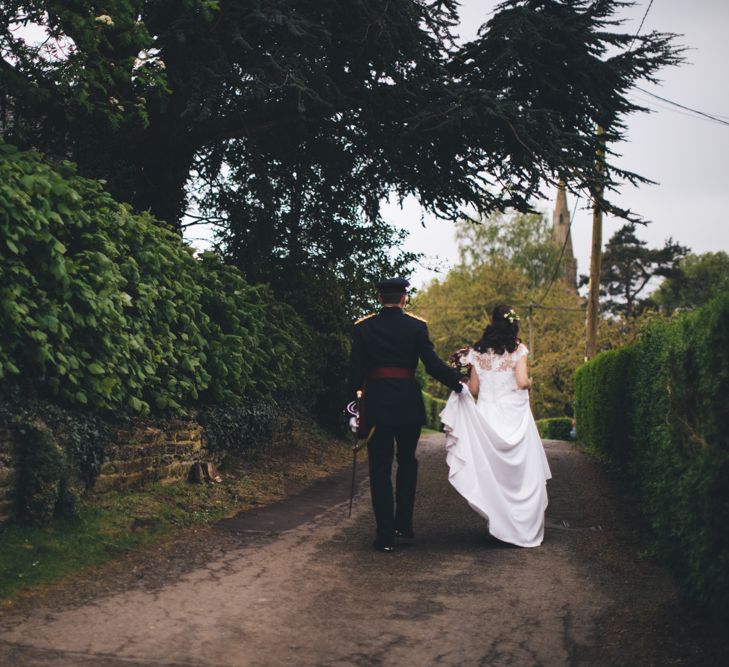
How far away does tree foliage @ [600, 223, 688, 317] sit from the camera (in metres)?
63.6

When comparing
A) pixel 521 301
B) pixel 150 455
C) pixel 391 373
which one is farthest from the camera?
pixel 521 301

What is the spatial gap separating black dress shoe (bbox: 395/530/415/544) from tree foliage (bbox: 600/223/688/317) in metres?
57.8

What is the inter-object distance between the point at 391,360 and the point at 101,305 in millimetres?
2544

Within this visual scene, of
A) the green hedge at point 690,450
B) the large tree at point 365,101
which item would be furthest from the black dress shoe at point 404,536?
the large tree at point 365,101

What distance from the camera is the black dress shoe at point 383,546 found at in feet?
23.8

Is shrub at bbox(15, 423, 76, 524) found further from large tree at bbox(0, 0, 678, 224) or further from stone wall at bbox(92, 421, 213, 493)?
large tree at bbox(0, 0, 678, 224)

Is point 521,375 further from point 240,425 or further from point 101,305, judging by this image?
point 240,425

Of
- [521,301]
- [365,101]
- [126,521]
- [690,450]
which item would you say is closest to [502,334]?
[690,450]

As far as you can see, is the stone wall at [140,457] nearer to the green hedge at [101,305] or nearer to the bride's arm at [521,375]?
the green hedge at [101,305]

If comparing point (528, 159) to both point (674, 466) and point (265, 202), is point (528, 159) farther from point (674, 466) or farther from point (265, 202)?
point (674, 466)

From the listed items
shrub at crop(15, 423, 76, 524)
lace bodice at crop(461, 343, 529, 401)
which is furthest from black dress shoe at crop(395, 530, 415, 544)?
shrub at crop(15, 423, 76, 524)

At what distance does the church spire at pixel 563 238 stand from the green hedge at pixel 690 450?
5515 cm

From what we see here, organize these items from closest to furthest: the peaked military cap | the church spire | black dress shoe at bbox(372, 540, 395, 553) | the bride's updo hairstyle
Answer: black dress shoe at bbox(372, 540, 395, 553)
the peaked military cap
the bride's updo hairstyle
the church spire

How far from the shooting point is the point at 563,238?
64875mm
